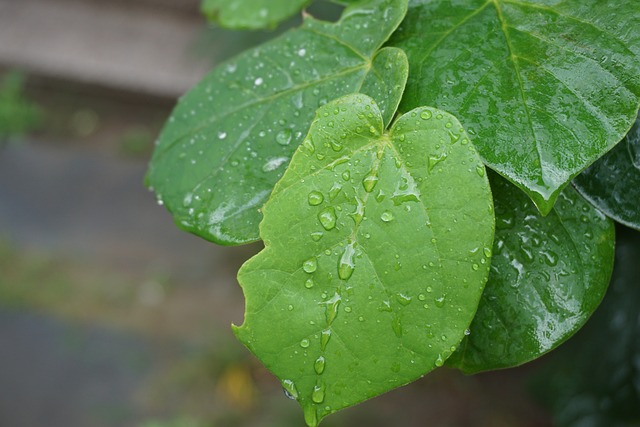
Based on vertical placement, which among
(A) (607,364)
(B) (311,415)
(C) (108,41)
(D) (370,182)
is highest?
(D) (370,182)

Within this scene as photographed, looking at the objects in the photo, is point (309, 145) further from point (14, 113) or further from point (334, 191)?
point (14, 113)

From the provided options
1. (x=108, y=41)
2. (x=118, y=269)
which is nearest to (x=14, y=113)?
(x=108, y=41)

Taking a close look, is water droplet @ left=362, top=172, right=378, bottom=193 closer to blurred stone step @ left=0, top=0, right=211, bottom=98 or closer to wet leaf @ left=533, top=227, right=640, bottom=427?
wet leaf @ left=533, top=227, right=640, bottom=427

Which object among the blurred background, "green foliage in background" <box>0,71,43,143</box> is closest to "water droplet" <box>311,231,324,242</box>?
the blurred background

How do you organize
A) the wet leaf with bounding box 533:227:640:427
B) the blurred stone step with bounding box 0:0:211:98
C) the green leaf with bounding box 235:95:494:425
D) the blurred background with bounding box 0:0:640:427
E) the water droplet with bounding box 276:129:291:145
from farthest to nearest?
the blurred stone step with bounding box 0:0:211:98 < the blurred background with bounding box 0:0:640:427 < the wet leaf with bounding box 533:227:640:427 < the water droplet with bounding box 276:129:291:145 < the green leaf with bounding box 235:95:494:425

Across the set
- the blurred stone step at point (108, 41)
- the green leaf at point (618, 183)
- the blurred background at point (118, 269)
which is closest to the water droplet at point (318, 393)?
the green leaf at point (618, 183)

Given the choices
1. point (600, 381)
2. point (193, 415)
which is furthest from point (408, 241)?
point (193, 415)

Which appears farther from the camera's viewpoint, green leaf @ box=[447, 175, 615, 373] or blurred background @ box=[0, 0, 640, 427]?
blurred background @ box=[0, 0, 640, 427]

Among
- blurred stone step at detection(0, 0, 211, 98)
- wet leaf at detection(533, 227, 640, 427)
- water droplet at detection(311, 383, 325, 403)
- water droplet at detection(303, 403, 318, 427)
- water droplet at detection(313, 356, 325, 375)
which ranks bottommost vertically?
blurred stone step at detection(0, 0, 211, 98)
